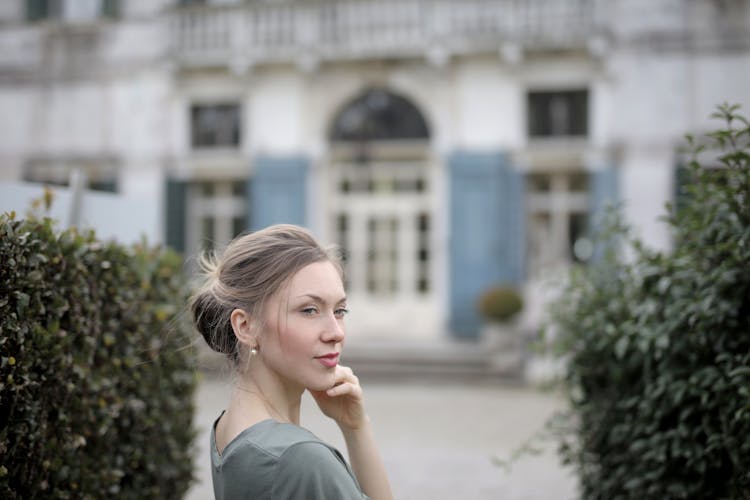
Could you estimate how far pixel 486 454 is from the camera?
289 inches

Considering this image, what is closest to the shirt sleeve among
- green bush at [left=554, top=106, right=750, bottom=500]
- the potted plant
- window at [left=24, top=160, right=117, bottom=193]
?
green bush at [left=554, top=106, right=750, bottom=500]

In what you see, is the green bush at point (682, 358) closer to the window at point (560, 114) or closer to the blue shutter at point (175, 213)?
the window at point (560, 114)

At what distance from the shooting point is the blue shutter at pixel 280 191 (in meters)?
13.6

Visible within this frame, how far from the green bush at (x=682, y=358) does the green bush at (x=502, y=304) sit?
8.30 m

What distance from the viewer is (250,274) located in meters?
1.79

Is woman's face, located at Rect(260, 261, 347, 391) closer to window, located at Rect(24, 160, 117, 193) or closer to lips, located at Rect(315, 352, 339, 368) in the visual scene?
lips, located at Rect(315, 352, 339, 368)

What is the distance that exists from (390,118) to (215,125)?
3.09m

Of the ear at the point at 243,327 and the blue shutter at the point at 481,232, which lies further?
the blue shutter at the point at 481,232

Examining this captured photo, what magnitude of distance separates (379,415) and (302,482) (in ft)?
25.9

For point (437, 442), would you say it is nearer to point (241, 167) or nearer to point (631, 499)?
point (631, 499)

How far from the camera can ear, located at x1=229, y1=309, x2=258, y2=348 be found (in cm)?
178

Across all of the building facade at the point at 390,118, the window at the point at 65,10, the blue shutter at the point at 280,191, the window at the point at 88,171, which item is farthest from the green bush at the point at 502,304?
the window at the point at 65,10

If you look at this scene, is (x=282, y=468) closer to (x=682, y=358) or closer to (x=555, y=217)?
(x=682, y=358)

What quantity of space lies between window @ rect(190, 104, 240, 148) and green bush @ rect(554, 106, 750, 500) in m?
11.4
